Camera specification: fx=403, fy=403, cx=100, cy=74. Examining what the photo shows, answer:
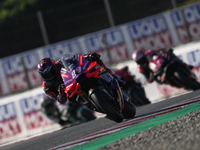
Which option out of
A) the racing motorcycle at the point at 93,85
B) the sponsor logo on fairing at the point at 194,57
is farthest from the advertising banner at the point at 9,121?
the racing motorcycle at the point at 93,85

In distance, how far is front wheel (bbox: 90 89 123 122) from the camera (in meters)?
5.16

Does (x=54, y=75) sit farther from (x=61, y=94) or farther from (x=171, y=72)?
(x=171, y=72)

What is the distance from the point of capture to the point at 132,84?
9.33 metres

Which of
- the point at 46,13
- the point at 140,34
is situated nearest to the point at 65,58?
the point at 140,34

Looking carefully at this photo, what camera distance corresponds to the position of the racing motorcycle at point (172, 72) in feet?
28.1

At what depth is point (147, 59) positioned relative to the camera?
9133 mm

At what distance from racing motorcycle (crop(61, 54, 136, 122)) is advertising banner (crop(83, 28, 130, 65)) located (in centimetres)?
540

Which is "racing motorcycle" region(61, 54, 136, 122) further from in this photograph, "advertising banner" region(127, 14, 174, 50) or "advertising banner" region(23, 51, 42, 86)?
"advertising banner" region(127, 14, 174, 50)

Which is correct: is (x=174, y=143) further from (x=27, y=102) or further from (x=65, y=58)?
(x=27, y=102)

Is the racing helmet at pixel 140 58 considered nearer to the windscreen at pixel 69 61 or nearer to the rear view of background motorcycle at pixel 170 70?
the rear view of background motorcycle at pixel 170 70

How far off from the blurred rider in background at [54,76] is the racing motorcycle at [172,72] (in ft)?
8.77

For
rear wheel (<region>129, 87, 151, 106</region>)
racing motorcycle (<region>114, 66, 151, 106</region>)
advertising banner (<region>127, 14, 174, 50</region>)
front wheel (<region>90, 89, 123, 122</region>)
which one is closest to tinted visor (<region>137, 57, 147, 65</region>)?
racing motorcycle (<region>114, 66, 151, 106</region>)

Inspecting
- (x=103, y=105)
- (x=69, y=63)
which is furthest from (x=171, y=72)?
(x=103, y=105)

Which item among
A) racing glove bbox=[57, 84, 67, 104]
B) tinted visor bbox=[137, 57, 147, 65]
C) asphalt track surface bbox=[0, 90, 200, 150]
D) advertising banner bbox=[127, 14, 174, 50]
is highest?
advertising banner bbox=[127, 14, 174, 50]
